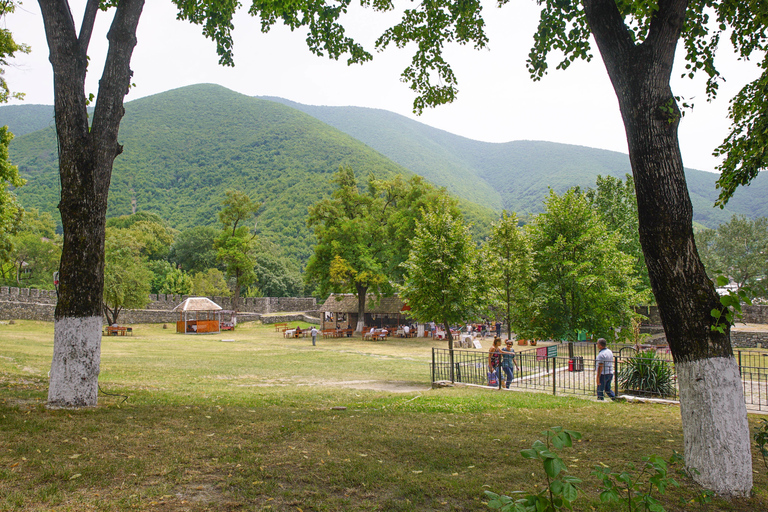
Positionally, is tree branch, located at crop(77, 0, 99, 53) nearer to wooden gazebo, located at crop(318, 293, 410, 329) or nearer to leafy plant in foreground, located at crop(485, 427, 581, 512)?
leafy plant in foreground, located at crop(485, 427, 581, 512)

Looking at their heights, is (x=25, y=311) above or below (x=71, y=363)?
below

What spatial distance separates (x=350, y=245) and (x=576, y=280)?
19.2 meters

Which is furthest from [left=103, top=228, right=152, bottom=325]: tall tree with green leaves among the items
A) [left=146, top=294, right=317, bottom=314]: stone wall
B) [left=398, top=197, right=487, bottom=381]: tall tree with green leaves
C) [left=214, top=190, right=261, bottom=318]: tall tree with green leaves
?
[left=398, top=197, right=487, bottom=381]: tall tree with green leaves

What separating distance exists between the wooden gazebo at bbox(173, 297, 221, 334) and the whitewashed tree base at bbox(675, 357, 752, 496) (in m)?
37.6

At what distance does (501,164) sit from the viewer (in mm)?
161250

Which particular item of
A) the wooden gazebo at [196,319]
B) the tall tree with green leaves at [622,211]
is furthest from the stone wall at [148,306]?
the tall tree with green leaves at [622,211]

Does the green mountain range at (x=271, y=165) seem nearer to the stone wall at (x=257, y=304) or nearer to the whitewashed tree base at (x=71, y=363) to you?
the stone wall at (x=257, y=304)

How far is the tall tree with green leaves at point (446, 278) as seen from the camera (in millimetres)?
16266

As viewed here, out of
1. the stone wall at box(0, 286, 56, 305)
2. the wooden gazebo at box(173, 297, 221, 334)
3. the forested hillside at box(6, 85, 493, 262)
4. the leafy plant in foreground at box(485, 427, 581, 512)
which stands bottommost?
the wooden gazebo at box(173, 297, 221, 334)

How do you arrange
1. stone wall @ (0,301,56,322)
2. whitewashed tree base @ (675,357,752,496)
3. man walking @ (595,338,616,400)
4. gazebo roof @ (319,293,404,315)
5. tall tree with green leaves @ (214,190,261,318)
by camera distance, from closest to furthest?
whitewashed tree base @ (675,357,752,496) → man walking @ (595,338,616,400) → stone wall @ (0,301,56,322) → gazebo roof @ (319,293,404,315) → tall tree with green leaves @ (214,190,261,318)

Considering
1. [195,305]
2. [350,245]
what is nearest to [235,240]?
[195,305]

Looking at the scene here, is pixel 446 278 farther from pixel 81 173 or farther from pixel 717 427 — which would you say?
pixel 717 427

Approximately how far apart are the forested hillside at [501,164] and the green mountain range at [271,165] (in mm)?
544

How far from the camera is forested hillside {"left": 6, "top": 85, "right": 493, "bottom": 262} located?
87.8 m
